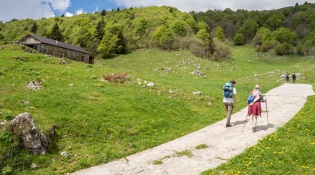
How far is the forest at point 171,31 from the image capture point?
A: 7638 centimetres

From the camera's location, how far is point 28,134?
1120 centimetres

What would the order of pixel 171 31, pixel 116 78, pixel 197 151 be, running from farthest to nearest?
pixel 171 31, pixel 116 78, pixel 197 151

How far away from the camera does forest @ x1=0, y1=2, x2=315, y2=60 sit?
251ft

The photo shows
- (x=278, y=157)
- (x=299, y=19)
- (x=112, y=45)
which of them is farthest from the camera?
(x=299, y=19)

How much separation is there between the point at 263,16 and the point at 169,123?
15491 cm

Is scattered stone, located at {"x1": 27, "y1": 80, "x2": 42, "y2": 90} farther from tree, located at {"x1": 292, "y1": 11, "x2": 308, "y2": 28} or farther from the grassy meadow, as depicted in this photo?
tree, located at {"x1": 292, "y1": 11, "x2": 308, "y2": 28}

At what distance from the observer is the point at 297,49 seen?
327ft

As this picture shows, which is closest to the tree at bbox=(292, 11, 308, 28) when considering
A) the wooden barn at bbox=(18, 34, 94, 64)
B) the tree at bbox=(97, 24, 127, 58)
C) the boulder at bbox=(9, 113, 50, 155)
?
the tree at bbox=(97, 24, 127, 58)

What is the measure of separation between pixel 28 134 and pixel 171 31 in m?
71.3

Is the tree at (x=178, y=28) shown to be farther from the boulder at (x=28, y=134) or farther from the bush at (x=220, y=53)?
the boulder at (x=28, y=134)

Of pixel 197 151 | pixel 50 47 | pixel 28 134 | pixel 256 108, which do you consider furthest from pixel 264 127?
pixel 50 47

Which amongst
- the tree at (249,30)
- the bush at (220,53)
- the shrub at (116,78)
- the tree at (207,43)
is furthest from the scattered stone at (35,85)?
the tree at (249,30)

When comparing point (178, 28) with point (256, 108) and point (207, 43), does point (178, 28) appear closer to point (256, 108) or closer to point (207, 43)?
point (207, 43)

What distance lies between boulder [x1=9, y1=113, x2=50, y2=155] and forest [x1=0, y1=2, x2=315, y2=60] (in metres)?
59.2
